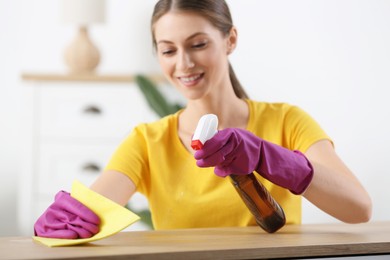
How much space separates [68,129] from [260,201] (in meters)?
2.62

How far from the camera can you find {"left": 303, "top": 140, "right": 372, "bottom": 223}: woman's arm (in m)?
1.52

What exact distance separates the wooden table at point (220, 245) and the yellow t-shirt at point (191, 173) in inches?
9.0

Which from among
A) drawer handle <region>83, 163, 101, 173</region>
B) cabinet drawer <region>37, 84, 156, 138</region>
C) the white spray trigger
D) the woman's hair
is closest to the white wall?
cabinet drawer <region>37, 84, 156, 138</region>

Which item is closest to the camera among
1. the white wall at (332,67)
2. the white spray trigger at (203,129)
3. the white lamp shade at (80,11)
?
the white spray trigger at (203,129)

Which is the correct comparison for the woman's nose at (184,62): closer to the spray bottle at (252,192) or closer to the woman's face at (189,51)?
the woman's face at (189,51)

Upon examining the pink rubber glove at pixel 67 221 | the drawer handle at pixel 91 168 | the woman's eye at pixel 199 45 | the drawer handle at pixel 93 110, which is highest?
the drawer handle at pixel 93 110

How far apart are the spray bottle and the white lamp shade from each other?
2.84 metres

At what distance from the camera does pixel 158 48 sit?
5.64ft

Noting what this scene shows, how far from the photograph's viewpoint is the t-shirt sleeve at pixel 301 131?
1732mm

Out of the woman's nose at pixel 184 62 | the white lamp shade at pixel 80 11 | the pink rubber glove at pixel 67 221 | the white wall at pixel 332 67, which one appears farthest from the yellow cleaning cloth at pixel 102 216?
the white lamp shade at pixel 80 11

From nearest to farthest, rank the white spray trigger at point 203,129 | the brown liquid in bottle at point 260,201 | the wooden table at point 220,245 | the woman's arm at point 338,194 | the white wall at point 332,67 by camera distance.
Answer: the wooden table at point 220,245 < the white spray trigger at point 203,129 < the brown liquid in bottle at point 260,201 < the woman's arm at point 338,194 < the white wall at point 332,67

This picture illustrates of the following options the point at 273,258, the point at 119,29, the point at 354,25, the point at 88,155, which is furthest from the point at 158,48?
the point at 119,29

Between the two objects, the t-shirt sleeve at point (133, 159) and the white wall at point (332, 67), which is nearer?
the t-shirt sleeve at point (133, 159)

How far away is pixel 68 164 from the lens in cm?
394
